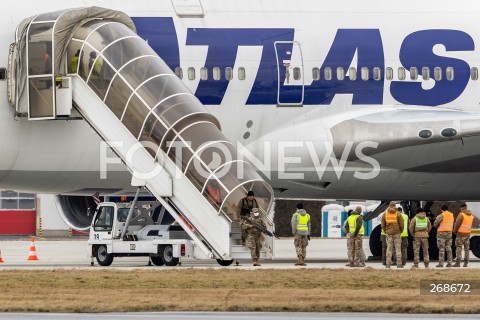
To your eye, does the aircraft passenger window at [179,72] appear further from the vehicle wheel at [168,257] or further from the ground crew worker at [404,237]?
the ground crew worker at [404,237]

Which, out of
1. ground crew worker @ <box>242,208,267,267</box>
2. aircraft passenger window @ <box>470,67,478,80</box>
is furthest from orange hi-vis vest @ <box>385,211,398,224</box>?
aircraft passenger window @ <box>470,67,478,80</box>

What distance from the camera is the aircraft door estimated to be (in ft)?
104

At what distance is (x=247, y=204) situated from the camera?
A: 1120 inches

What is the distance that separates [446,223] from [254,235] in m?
5.33

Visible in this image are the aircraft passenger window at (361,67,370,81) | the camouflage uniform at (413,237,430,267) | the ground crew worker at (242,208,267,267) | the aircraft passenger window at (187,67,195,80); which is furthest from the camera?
the aircraft passenger window at (361,67,370,81)

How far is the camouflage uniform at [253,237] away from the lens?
93.3 feet

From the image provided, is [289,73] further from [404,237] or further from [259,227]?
[259,227]

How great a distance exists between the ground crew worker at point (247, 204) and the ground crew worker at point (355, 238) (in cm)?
357

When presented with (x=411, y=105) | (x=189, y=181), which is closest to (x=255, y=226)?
(x=189, y=181)

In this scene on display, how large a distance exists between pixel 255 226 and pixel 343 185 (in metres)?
4.63

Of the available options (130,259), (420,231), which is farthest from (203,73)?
(130,259)

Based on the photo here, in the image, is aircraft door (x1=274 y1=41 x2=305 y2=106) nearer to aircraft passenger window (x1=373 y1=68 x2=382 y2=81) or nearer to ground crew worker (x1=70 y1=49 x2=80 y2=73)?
aircraft passenger window (x1=373 y1=68 x2=382 y2=81)

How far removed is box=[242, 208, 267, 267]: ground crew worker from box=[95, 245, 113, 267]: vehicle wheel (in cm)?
419

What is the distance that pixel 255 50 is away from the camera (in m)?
31.6
